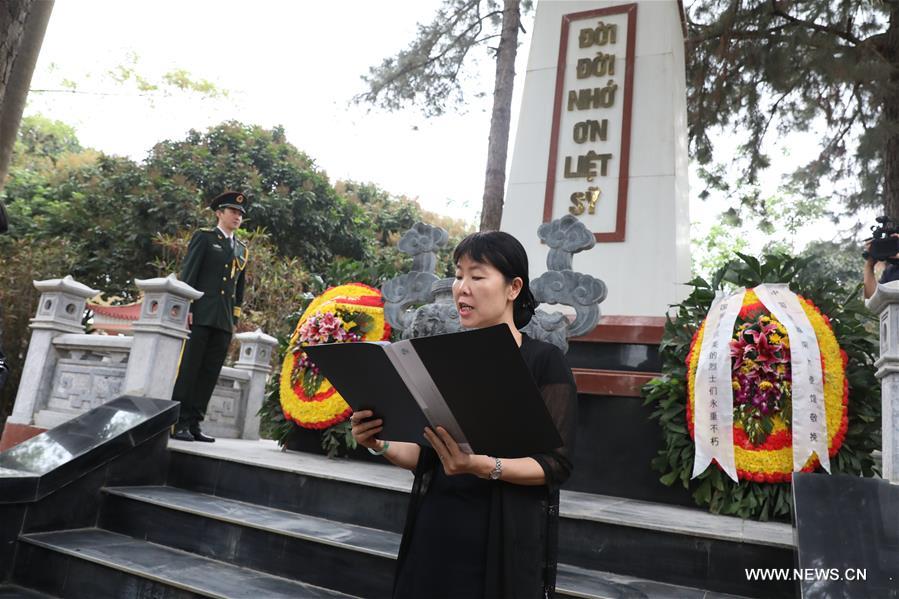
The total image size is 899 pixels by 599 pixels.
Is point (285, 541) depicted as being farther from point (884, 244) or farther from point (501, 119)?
point (501, 119)

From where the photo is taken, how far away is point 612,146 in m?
5.75

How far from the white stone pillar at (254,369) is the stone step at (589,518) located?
2.06 metres

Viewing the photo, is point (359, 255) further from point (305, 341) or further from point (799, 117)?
point (305, 341)

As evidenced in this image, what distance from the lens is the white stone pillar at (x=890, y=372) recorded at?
2771mm

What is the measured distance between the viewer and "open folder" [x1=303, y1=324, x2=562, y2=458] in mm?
1220

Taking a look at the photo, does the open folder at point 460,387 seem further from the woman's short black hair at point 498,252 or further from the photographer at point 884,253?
the photographer at point 884,253

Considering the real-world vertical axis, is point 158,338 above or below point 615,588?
above

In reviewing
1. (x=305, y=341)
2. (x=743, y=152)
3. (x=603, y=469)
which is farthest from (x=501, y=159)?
(x=603, y=469)

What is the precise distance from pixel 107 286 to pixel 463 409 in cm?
1148

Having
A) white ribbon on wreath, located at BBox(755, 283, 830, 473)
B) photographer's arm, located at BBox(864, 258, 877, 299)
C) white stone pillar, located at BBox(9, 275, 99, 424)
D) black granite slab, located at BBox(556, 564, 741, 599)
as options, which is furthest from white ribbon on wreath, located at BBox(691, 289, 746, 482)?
white stone pillar, located at BBox(9, 275, 99, 424)

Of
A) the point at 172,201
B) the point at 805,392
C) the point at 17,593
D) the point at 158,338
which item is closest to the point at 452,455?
the point at 805,392

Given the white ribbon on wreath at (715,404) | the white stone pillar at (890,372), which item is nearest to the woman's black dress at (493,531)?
the white stone pillar at (890,372)

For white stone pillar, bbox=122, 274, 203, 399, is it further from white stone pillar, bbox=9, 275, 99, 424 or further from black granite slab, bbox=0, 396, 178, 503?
white stone pillar, bbox=9, 275, 99, 424

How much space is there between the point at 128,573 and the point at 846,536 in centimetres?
281
